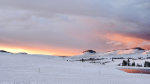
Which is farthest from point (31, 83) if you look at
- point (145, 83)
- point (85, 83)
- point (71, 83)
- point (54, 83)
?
point (145, 83)

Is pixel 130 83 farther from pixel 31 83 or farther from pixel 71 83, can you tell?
pixel 31 83

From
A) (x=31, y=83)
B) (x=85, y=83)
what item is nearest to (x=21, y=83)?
(x=31, y=83)

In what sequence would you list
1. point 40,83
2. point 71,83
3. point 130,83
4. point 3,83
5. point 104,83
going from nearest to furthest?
1. point 3,83
2. point 40,83
3. point 71,83
4. point 104,83
5. point 130,83

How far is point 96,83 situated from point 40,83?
892cm

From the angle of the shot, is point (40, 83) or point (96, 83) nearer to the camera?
point (40, 83)

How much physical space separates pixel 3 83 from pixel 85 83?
11978 millimetres

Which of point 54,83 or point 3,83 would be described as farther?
point 54,83

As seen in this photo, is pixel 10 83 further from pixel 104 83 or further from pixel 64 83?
pixel 104 83

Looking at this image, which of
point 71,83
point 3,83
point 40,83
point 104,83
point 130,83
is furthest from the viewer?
point 130,83

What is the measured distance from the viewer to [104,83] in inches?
1340

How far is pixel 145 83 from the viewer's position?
3738cm

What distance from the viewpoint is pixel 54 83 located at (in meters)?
30.5

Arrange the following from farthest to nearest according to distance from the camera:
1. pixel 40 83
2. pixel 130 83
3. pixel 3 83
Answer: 1. pixel 130 83
2. pixel 40 83
3. pixel 3 83

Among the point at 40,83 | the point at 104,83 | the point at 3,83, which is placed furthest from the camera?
the point at 104,83
